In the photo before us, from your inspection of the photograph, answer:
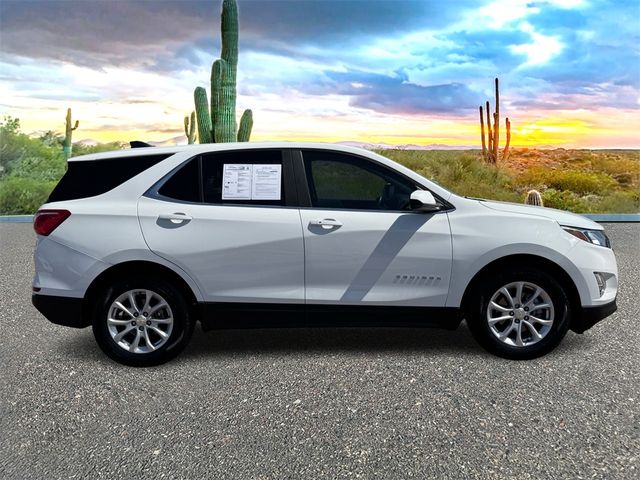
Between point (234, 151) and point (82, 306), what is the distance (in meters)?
1.60

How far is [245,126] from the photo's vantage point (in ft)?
50.6

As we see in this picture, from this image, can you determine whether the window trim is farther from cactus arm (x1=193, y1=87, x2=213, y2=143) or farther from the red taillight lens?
cactus arm (x1=193, y1=87, x2=213, y2=143)

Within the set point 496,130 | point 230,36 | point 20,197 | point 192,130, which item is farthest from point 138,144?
point 496,130

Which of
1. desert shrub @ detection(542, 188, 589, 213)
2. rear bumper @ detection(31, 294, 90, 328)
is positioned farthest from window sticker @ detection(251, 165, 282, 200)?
desert shrub @ detection(542, 188, 589, 213)

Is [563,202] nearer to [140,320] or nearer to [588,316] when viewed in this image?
[588,316]

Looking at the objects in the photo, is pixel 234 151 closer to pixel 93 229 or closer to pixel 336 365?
pixel 93 229

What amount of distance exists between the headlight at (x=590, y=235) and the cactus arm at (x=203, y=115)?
11021 millimetres

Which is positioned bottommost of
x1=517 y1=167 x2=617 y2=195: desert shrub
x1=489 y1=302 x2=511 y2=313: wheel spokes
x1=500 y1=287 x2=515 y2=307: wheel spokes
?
x1=489 y1=302 x2=511 y2=313: wheel spokes

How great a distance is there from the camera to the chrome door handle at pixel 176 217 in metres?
4.62

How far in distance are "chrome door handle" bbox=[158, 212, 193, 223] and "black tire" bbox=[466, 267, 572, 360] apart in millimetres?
2185

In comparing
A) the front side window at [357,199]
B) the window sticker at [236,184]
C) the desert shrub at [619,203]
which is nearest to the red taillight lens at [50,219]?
the window sticker at [236,184]

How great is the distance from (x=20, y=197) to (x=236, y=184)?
17866mm

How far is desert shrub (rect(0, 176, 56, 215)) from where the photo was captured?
20.0m

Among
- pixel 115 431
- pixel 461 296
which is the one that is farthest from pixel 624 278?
pixel 115 431
